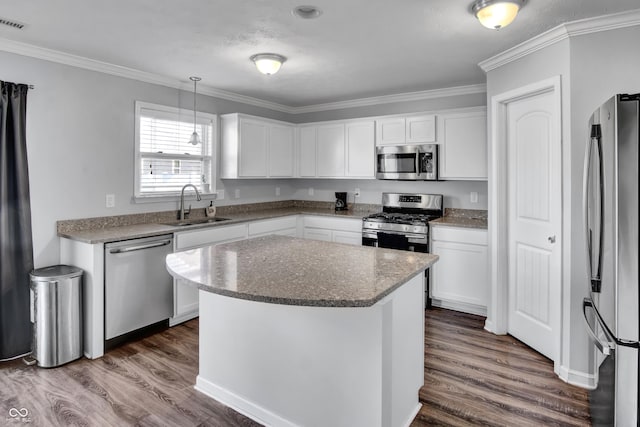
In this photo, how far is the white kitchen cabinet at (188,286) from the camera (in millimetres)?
3543

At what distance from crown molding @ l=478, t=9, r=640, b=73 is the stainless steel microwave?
1.42 m

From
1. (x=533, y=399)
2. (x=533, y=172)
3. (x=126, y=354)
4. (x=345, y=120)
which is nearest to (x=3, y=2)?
(x=126, y=354)

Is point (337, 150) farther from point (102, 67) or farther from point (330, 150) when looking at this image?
point (102, 67)

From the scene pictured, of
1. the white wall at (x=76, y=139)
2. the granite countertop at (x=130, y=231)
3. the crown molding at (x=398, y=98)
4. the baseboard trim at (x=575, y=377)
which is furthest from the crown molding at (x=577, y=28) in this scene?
the granite countertop at (x=130, y=231)

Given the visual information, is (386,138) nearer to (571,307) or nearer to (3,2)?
(571,307)

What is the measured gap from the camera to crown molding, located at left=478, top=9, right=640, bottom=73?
239 cm

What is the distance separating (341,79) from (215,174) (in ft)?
6.08

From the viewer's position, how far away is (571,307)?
103 inches

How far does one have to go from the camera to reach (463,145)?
13.4 ft

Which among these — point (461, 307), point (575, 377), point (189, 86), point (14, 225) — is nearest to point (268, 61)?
point (189, 86)

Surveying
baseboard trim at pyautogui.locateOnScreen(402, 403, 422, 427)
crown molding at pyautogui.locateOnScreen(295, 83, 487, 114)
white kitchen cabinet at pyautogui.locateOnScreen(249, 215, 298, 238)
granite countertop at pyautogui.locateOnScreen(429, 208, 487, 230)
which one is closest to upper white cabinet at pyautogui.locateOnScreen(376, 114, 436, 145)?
crown molding at pyautogui.locateOnScreen(295, 83, 487, 114)

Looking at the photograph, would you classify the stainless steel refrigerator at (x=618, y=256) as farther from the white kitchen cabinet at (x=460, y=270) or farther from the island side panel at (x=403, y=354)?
the white kitchen cabinet at (x=460, y=270)

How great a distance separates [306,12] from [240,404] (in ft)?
7.93

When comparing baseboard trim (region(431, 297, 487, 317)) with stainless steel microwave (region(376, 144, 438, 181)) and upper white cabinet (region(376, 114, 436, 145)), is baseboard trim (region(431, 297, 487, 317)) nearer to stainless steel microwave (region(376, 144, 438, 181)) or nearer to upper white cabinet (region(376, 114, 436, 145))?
stainless steel microwave (region(376, 144, 438, 181))
